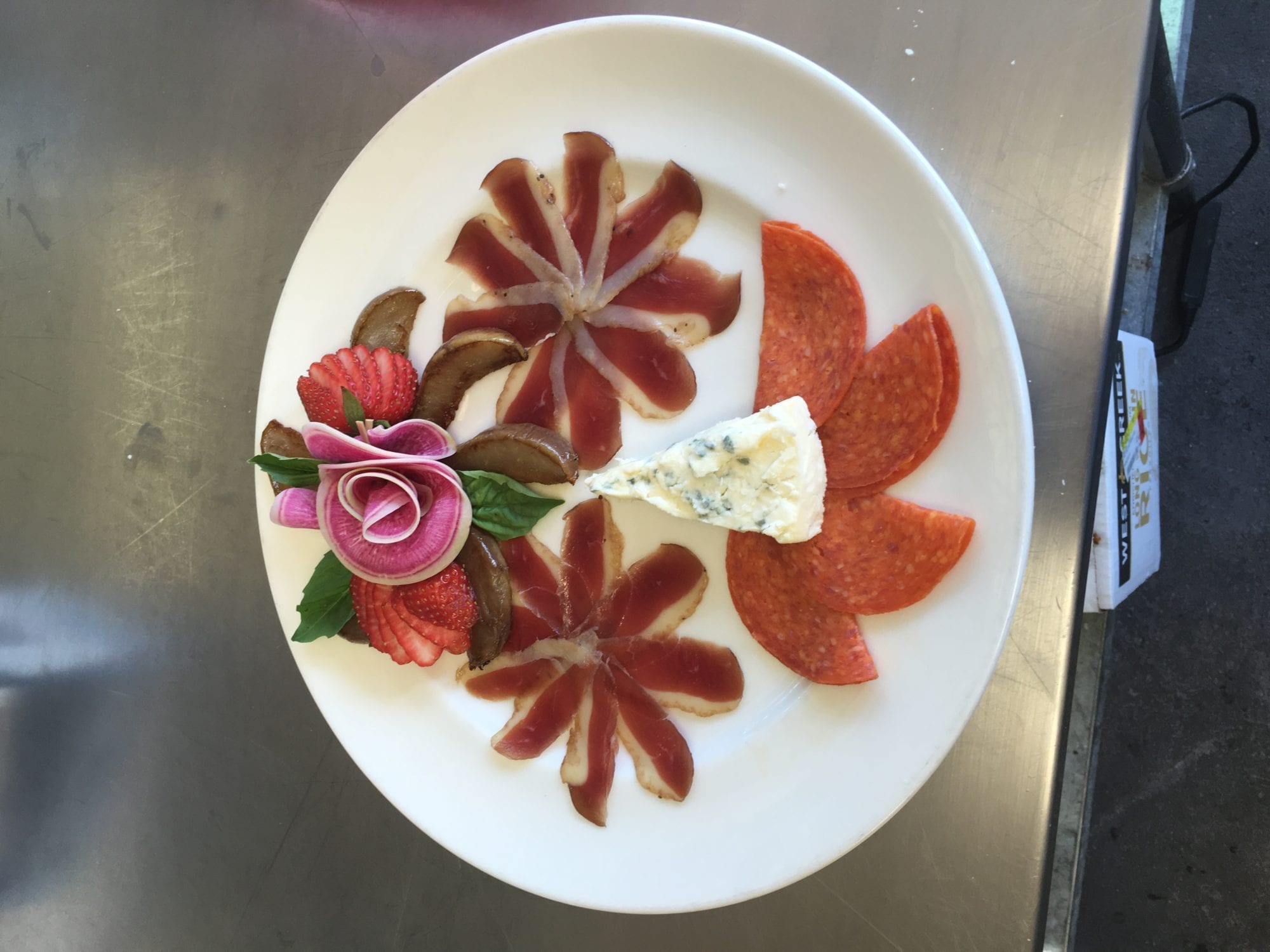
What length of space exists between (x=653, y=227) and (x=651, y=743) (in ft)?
2.63

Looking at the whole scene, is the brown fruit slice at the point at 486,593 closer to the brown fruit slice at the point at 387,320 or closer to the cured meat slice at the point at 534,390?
A: the cured meat slice at the point at 534,390

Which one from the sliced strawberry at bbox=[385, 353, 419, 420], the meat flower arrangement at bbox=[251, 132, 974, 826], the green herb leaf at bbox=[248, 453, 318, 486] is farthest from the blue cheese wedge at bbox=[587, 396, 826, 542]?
the green herb leaf at bbox=[248, 453, 318, 486]

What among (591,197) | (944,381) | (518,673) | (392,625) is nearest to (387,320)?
(591,197)

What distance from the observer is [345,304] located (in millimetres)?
1251

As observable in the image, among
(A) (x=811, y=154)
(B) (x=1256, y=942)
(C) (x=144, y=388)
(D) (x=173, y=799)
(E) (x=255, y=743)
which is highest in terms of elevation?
(A) (x=811, y=154)

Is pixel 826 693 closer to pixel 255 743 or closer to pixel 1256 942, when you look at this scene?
pixel 255 743

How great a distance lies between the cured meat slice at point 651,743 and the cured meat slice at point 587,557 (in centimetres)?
12

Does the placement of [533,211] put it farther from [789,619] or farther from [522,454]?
[789,619]

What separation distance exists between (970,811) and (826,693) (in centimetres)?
31

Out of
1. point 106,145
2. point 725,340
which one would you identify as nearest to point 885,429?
point 725,340

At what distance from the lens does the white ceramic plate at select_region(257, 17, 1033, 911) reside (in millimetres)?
1038

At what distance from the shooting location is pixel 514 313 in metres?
1.26

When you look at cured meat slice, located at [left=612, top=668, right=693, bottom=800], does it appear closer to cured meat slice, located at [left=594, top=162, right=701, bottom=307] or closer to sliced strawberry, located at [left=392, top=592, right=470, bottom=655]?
sliced strawberry, located at [left=392, top=592, right=470, bottom=655]

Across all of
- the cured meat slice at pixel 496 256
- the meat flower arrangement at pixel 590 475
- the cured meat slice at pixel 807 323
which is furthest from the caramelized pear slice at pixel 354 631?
the cured meat slice at pixel 807 323
